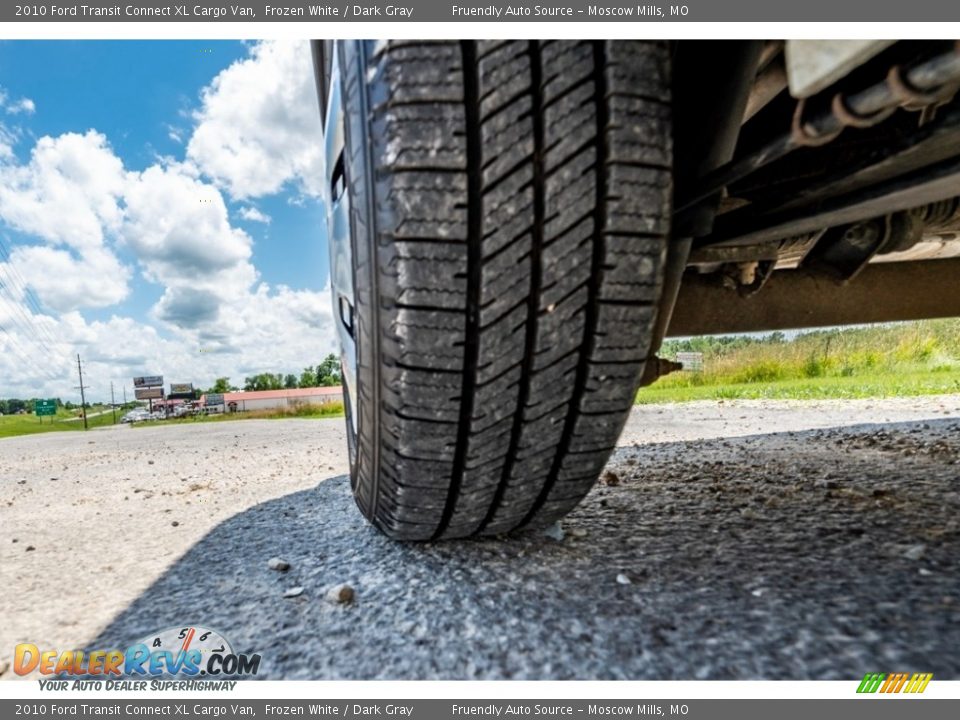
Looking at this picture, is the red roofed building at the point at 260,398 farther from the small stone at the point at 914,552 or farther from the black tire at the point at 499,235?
the small stone at the point at 914,552

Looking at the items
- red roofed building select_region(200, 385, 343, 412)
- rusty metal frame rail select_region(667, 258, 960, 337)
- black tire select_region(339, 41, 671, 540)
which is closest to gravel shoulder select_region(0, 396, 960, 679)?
black tire select_region(339, 41, 671, 540)

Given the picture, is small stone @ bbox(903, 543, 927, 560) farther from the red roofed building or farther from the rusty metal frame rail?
the red roofed building

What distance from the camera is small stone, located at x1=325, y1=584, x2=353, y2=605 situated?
941mm

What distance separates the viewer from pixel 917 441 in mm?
2256

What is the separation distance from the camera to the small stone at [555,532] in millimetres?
1202

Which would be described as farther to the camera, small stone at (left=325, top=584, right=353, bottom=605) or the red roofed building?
the red roofed building

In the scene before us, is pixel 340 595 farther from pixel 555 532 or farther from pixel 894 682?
pixel 894 682

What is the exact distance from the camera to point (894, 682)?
25.2 inches

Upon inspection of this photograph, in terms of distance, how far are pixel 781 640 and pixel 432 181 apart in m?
0.80

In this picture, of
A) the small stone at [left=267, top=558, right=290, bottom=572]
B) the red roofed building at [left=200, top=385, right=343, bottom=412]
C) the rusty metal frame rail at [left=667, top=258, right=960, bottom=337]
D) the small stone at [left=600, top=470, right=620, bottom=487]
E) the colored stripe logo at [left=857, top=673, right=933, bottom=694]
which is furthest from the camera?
→ the red roofed building at [left=200, top=385, right=343, bottom=412]

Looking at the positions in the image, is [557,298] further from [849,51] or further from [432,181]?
[849,51]

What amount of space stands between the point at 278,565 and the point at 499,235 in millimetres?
878

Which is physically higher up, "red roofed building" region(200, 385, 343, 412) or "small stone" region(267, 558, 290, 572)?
"small stone" region(267, 558, 290, 572)
